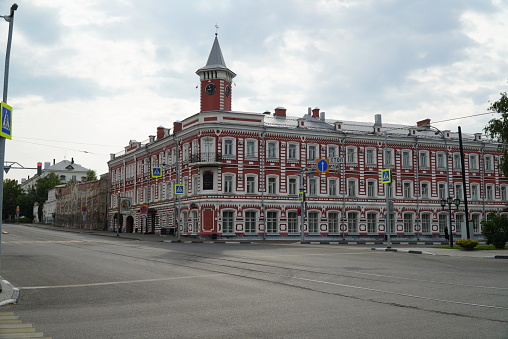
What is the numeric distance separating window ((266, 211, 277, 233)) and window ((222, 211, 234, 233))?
150 inches

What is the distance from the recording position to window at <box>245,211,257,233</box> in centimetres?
4884

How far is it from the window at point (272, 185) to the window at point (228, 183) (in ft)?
13.7

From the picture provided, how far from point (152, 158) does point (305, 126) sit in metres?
19.8

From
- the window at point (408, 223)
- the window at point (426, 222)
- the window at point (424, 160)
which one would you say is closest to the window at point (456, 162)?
the window at point (424, 160)

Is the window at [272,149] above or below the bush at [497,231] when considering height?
above

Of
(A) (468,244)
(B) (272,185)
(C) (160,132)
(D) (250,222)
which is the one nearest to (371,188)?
(B) (272,185)

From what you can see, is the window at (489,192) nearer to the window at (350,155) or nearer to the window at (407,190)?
the window at (407,190)

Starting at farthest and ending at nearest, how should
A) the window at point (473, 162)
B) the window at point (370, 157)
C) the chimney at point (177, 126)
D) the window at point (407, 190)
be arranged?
the window at point (473, 162), the window at point (407, 190), the window at point (370, 157), the chimney at point (177, 126)

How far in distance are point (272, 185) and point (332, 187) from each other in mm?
7073

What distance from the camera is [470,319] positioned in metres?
9.16

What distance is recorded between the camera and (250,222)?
161 feet

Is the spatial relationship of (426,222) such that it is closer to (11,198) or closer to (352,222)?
(352,222)

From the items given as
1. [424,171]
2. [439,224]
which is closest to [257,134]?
[424,171]

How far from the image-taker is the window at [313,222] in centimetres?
5172
